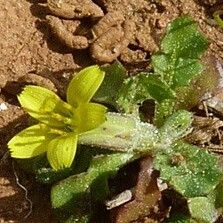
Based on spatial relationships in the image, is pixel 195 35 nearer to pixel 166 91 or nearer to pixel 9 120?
pixel 166 91

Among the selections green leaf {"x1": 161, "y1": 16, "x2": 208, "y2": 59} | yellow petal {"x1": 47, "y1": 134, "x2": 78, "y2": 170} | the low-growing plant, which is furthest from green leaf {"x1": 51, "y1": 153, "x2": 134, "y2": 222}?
green leaf {"x1": 161, "y1": 16, "x2": 208, "y2": 59}

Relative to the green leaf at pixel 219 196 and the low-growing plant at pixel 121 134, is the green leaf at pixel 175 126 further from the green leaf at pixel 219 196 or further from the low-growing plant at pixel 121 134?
the green leaf at pixel 219 196

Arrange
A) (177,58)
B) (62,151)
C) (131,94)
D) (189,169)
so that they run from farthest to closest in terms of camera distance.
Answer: (177,58)
(131,94)
(189,169)
(62,151)

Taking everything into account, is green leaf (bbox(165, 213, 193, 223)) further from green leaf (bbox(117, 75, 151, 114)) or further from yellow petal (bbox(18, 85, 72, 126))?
yellow petal (bbox(18, 85, 72, 126))

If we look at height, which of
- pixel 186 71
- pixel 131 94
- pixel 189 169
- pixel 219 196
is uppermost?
pixel 186 71

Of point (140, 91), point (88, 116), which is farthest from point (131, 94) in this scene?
point (88, 116)

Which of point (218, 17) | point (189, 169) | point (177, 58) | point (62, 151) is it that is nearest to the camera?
point (62, 151)

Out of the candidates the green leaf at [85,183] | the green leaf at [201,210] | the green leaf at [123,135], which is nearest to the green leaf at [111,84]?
the green leaf at [123,135]

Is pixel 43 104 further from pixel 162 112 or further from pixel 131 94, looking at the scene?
pixel 162 112
